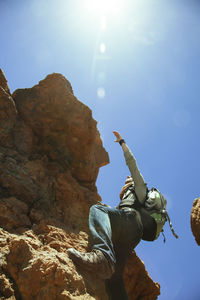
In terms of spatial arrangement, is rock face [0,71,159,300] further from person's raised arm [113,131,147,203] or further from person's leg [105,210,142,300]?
person's raised arm [113,131,147,203]

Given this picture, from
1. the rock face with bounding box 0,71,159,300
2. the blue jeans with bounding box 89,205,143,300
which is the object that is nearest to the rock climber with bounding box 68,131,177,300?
the blue jeans with bounding box 89,205,143,300

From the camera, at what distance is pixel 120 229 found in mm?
5109

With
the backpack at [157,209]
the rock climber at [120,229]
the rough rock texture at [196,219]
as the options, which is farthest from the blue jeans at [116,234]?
the rough rock texture at [196,219]

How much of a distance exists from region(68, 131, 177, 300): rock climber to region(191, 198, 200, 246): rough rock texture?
271cm

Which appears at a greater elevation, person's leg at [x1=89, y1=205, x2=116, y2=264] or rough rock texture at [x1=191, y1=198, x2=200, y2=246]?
rough rock texture at [x1=191, y1=198, x2=200, y2=246]

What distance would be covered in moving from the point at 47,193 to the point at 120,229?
2103mm

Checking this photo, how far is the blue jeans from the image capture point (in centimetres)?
436

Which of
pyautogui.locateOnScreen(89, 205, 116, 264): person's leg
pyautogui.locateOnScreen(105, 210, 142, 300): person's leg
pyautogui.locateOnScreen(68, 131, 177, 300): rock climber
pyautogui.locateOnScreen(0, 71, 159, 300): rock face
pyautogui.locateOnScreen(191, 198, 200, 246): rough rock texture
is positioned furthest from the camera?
pyautogui.locateOnScreen(191, 198, 200, 246): rough rock texture

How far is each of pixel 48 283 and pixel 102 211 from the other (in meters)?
2.06

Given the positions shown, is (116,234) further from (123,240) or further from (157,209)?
(157,209)

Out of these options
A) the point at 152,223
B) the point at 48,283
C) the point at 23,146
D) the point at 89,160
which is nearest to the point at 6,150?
the point at 23,146

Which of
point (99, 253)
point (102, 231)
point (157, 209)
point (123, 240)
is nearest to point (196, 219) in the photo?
point (157, 209)

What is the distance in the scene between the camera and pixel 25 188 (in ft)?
17.6

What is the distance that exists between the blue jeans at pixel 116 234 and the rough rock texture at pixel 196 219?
11.9ft
